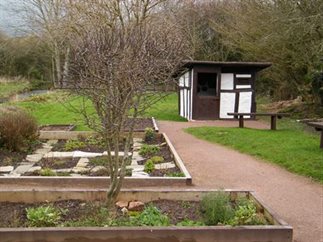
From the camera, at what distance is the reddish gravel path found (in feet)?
18.6

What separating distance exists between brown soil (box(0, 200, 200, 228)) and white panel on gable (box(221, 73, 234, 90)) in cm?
1356

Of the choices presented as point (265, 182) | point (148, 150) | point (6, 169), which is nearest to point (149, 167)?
point (148, 150)

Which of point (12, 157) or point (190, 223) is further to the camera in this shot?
point (12, 157)

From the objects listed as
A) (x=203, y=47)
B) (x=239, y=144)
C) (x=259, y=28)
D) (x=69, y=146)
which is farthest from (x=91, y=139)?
(x=203, y=47)

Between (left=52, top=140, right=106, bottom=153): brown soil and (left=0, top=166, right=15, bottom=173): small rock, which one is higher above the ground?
(left=0, top=166, right=15, bottom=173): small rock

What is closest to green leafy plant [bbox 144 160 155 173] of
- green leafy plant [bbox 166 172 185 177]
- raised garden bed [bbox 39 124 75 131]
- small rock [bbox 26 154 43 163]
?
green leafy plant [bbox 166 172 185 177]

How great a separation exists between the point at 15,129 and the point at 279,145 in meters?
6.68

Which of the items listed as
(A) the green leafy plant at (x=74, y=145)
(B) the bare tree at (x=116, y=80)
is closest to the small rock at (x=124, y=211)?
(B) the bare tree at (x=116, y=80)

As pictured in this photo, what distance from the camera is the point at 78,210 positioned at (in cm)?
509

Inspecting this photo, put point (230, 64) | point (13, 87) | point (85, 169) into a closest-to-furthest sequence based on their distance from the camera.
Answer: point (85, 169) < point (230, 64) < point (13, 87)

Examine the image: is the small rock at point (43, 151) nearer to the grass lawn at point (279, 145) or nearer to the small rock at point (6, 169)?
the small rock at point (6, 169)

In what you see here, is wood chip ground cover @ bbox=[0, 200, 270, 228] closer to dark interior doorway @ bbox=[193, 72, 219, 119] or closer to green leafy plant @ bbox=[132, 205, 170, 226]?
green leafy plant @ bbox=[132, 205, 170, 226]

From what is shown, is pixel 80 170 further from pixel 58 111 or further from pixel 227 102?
pixel 58 111

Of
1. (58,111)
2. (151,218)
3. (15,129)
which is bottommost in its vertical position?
(58,111)
